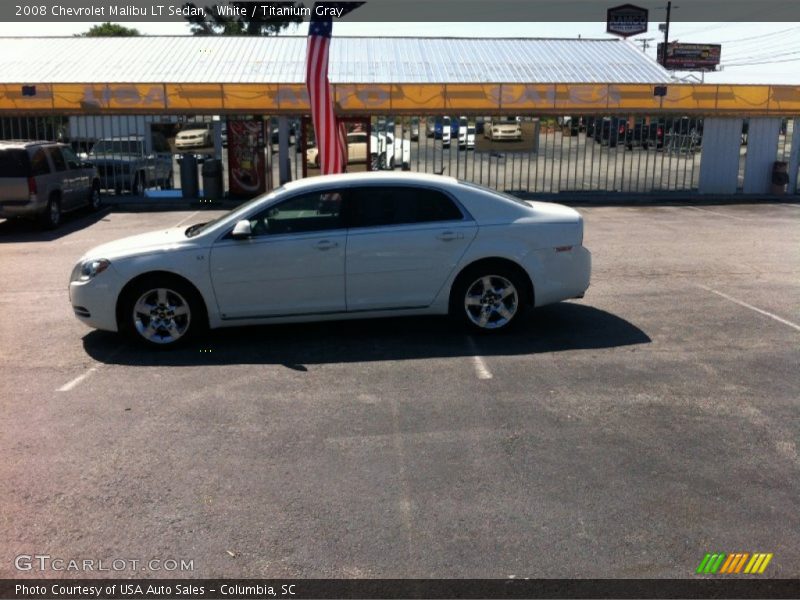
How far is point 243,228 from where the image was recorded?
779 cm

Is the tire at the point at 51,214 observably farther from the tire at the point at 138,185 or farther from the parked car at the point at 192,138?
the parked car at the point at 192,138

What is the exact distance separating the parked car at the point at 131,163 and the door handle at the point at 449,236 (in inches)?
629

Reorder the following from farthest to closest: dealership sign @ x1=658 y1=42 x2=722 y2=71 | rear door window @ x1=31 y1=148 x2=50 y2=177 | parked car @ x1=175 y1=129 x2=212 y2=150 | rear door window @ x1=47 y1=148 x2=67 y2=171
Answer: dealership sign @ x1=658 y1=42 x2=722 y2=71 < parked car @ x1=175 y1=129 x2=212 y2=150 < rear door window @ x1=47 y1=148 x2=67 y2=171 < rear door window @ x1=31 y1=148 x2=50 y2=177

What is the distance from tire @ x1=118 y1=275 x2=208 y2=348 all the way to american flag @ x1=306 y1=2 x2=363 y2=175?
259 inches

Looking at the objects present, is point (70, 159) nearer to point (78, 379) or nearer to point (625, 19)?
point (78, 379)

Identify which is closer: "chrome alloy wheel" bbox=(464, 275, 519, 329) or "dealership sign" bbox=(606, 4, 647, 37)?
"chrome alloy wheel" bbox=(464, 275, 519, 329)

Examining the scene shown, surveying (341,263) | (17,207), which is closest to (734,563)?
(341,263)

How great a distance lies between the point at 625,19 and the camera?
54.8m

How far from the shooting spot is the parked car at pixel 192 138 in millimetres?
22344

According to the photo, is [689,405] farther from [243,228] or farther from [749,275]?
[749,275]

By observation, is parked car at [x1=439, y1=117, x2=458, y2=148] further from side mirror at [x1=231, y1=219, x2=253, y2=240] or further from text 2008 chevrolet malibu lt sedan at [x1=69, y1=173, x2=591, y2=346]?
side mirror at [x1=231, y1=219, x2=253, y2=240]

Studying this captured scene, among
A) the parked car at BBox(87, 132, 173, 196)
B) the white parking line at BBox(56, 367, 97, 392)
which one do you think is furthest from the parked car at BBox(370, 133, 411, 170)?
the white parking line at BBox(56, 367, 97, 392)

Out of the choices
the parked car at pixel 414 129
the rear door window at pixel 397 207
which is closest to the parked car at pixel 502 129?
the parked car at pixel 414 129

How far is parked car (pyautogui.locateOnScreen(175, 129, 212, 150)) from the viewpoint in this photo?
22.3 meters
